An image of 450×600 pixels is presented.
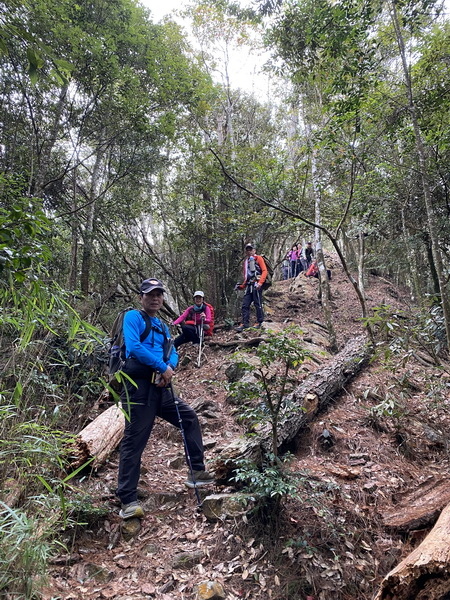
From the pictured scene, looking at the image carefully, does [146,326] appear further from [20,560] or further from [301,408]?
[20,560]

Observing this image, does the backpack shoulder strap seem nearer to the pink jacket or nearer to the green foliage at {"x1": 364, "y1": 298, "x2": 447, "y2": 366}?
the green foliage at {"x1": 364, "y1": 298, "x2": 447, "y2": 366}

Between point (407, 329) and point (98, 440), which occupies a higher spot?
point (407, 329)

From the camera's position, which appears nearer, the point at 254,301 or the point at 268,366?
the point at 268,366

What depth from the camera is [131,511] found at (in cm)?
351

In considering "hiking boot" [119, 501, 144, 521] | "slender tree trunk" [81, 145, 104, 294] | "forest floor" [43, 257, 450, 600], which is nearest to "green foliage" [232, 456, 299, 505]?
"forest floor" [43, 257, 450, 600]

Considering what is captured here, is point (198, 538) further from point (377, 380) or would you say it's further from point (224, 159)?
point (224, 159)

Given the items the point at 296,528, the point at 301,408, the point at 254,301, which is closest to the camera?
the point at 296,528

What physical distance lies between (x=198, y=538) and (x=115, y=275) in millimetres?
9758

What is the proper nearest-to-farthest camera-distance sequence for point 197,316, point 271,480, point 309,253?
point 271,480, point 197,316, point 309,253

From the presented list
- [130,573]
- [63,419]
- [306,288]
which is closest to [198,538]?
[130,573]

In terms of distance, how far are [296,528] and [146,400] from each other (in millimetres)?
1968

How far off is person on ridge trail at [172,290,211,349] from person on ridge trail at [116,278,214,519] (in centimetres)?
440

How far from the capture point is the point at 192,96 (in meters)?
9.44

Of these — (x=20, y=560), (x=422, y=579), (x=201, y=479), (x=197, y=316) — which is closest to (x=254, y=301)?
(x=197, y=316)
